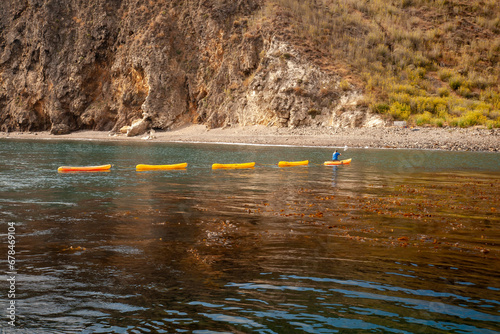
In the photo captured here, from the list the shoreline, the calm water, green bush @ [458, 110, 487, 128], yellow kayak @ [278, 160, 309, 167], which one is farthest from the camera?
green bush @ [458, 110, 487, 128]

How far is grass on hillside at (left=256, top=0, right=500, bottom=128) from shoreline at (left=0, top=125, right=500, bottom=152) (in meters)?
2.96

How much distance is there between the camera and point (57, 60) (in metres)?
75.5

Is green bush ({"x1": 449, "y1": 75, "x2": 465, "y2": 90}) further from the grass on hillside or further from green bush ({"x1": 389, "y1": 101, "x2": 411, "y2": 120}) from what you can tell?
green bush ({"x1": 389, "y1": 101, "x2": 411, "y2": 120})

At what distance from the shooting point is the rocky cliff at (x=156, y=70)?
183 feet

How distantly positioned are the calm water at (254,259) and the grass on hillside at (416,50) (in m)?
34.1

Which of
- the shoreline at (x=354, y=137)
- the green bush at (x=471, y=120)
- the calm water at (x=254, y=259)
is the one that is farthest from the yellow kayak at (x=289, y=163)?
the green bush at (x=471, y=120)

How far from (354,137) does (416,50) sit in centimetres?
2127

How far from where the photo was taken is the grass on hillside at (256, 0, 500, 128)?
162ft

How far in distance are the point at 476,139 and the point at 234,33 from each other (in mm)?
37981

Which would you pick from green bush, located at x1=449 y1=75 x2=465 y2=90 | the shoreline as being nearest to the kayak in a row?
the shoreline

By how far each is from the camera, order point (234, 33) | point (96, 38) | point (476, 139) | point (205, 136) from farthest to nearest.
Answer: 1. point (96, 38)
2. point (234, 33)
3. point (205, 136)
4. point (476, 139)

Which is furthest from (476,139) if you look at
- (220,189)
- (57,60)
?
(57,60)

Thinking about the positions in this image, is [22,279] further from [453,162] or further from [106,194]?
[453,162]

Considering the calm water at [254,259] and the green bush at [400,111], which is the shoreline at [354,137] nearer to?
the green bush at [400,111]
